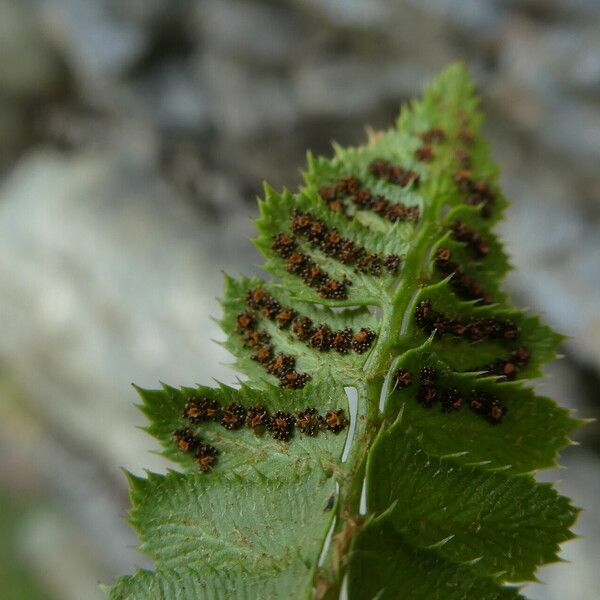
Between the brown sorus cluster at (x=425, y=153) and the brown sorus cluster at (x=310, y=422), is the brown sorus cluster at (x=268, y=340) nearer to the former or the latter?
the brown sorus cluster at (x=310, y=422)

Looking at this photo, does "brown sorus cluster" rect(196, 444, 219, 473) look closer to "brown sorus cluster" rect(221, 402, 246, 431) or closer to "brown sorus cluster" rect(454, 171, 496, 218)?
"brown sorus cluster" rect(221, 402, 246, 431)

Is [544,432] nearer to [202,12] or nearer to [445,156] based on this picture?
[445,156]

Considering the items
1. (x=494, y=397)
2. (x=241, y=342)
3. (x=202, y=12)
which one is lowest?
(x=241, y=342)

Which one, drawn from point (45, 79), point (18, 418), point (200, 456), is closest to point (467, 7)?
point (200, 456)

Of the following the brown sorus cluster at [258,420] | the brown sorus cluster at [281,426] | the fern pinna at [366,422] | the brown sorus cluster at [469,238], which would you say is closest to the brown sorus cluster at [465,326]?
the fern pinna at [366,422]

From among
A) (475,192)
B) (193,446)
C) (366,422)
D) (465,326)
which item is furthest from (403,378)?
(475,192)

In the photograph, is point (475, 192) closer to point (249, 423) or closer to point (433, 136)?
point (433, 136)
